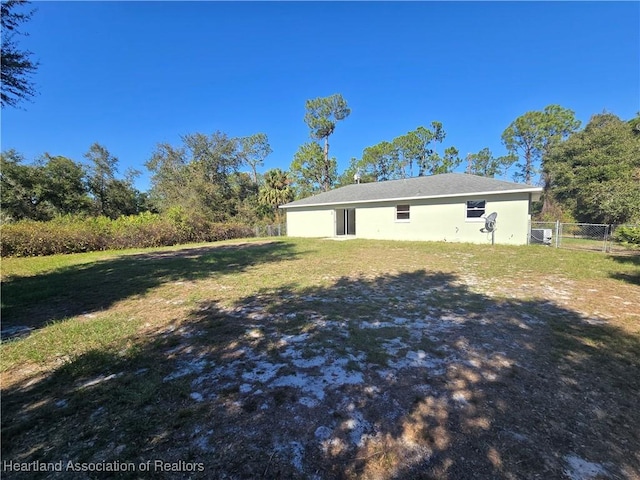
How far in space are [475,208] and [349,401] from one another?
42.6ft

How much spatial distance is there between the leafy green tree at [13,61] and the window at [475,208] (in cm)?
1486

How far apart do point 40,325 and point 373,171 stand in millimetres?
33549

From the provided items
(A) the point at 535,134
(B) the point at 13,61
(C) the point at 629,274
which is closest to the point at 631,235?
(C) the point at 629,274

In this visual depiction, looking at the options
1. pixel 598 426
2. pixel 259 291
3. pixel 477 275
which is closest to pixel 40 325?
pixel 259 291

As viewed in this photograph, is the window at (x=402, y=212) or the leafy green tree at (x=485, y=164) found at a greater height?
the leafy green tree at (x=485, y=164)

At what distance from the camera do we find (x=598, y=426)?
1.97 metres

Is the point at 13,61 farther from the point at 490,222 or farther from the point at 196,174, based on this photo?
the point at 196,174

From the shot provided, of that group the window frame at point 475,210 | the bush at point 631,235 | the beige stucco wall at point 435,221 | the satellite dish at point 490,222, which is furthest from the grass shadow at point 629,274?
the window frame at point 475,210

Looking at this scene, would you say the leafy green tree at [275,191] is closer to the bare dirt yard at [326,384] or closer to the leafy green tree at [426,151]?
the leafy green tree at [426,151]

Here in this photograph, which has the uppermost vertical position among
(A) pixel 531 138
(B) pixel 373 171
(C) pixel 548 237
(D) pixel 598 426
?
(A) pixel 531 138

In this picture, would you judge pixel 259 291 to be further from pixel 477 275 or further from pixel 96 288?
pixel 477 275

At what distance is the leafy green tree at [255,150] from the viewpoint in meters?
31.6

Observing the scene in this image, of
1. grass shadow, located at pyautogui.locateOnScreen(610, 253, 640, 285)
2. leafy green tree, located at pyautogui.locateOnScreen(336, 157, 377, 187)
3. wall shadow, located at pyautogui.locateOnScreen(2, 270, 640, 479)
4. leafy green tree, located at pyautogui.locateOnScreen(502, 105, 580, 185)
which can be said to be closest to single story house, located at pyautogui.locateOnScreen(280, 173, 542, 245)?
grass shadow, located at pyautogui.locateOnScreen(610, 253, 640, 285)

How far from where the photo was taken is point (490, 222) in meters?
12.1
